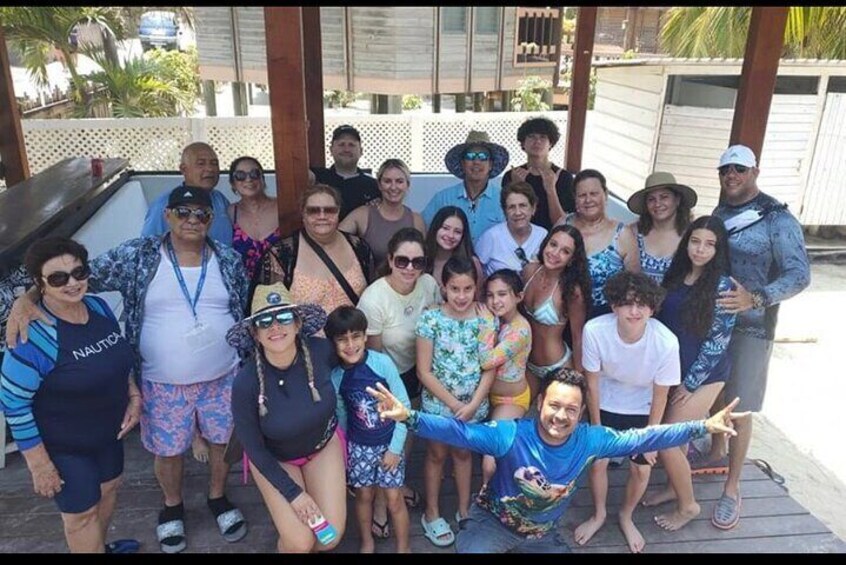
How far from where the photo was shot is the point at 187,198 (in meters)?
2.60

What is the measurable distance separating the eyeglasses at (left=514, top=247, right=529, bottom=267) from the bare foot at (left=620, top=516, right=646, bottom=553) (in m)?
1.32

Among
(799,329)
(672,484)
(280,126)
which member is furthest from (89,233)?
(799,329)

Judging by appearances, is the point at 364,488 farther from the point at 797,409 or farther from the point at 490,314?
the point at 797,409

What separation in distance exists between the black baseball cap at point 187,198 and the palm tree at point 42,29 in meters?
9.27

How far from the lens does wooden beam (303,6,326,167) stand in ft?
18.6

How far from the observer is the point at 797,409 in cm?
604

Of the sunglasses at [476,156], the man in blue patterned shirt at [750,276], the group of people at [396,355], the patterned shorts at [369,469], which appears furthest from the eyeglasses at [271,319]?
the man in blue patterned shirt at [750,276]

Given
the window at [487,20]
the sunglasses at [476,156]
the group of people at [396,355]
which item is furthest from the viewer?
the window at [487,20]

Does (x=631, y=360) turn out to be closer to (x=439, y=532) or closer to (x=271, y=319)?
(x=439, y=532)

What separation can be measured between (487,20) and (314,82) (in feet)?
26.6

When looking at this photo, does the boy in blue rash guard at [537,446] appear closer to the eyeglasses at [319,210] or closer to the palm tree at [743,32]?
the eyeglasses at [319,210]

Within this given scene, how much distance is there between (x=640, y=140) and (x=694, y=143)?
0.83 meters

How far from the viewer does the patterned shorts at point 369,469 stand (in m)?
2.72

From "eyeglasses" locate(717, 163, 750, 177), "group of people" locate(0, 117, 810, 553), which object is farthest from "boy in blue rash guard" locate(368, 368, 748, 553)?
"eyeglasses" locate(717, 163, 750, 177)
